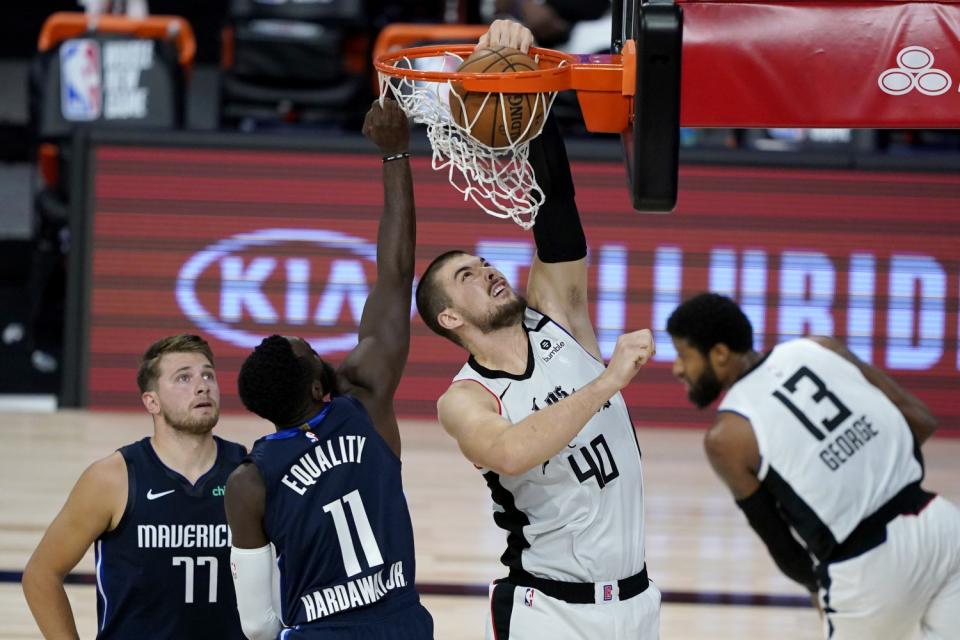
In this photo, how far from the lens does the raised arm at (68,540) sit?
3740 mm

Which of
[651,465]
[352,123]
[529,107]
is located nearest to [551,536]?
[529,107]

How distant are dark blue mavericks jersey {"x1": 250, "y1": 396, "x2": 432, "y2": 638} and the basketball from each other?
86 centimetres

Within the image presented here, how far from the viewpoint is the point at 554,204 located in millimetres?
4074

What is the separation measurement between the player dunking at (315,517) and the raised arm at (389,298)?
0.13 m

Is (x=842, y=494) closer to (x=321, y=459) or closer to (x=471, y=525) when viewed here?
(x=321, y=459)

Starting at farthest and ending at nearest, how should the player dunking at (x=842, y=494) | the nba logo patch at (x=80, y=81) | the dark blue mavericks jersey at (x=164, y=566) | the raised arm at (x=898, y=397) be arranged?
the nba logo patch at (x=80, y=81) < the raised arm at (x=898, y=397) < the player dunking at (x=842, y=494) < the dark blue mavericks jersey at (x=164, y=566)

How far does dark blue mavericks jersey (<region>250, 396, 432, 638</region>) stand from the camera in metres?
3.54

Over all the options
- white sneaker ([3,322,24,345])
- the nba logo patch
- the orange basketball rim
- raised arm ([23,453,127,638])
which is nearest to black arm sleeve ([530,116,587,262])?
the orange basketball rim

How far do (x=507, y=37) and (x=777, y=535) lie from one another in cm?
179

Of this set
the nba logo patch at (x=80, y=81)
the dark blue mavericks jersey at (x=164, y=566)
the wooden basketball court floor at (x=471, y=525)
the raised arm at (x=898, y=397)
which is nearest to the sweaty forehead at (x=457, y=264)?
the dark blue mavericks jersey at (x=164, y=566)

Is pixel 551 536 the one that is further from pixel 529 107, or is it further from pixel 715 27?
pixel 715 27

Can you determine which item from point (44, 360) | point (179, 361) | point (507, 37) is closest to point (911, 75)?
point (507, 37)

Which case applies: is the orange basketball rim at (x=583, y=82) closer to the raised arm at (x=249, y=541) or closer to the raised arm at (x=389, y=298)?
the raised arm at (x=389, y=298)

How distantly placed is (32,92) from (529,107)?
6771mm
